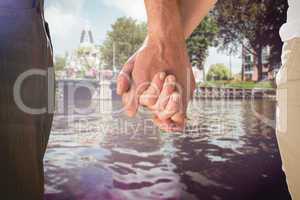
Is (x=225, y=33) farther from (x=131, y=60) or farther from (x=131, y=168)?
(x=131, y=60)

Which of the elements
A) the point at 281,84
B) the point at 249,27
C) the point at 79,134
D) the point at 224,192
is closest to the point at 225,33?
the point at 249,27

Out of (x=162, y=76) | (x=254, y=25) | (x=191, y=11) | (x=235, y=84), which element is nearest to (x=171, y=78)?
(x=162, y=76)

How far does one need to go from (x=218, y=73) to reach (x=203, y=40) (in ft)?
1.08

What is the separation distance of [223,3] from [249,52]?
1.48 ft

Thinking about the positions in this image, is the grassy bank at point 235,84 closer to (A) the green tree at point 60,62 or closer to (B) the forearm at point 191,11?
(A) the green tree at point 60,62

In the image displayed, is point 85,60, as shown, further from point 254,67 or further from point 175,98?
point 175,98

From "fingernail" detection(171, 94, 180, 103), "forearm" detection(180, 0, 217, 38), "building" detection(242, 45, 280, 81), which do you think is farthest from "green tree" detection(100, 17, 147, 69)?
"fingernail" detection(171, 94, 180, 103)

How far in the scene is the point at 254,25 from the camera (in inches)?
105

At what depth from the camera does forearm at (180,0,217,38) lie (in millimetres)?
466

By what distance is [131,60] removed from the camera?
0.46 metres

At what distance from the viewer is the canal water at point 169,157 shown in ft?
8.01

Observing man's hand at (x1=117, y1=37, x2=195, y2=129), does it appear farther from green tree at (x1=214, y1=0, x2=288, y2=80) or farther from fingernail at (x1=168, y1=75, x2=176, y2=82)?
→ green tree at (x1=214, y1=0, x2=288, y2=80)

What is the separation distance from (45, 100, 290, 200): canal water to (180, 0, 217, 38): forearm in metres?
2.05

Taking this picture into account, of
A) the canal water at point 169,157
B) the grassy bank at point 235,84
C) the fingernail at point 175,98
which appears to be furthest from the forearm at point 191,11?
the grassy bank at point 235,84
